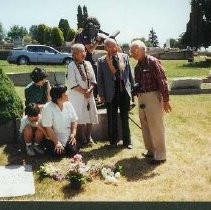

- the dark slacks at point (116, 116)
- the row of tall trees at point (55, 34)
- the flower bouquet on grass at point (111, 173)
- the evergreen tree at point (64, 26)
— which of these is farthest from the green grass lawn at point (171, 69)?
the evergreen tree at point (64, 26)

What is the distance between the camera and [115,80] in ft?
28.4

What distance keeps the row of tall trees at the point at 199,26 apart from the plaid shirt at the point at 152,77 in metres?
42.9

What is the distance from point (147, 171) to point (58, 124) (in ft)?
5.57

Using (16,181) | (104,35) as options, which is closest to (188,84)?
(104,35)

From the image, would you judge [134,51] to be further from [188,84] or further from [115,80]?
[188,84]

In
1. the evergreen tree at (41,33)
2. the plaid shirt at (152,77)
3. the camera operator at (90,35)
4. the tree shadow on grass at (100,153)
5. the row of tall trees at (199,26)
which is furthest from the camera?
the evergreen tree at (41,33)

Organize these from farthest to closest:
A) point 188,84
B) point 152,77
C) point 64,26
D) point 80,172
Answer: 1. point 64,26
2. point 188,84
3. point 152,77
4. point 80,172

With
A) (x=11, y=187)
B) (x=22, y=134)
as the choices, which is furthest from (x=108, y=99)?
(x=11, y=187)

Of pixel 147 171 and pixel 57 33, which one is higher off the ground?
pixel 57 33

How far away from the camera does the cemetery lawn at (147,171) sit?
654 cm

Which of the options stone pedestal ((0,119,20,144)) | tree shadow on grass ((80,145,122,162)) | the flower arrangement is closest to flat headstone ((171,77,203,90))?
tree shadow on grass ((80,145,122,162))

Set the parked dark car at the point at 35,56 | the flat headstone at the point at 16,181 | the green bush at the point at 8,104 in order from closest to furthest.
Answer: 1. the flat headstone at the point at 16,181
2. the green bush at the point at 8,104
3. the parked dark car at the point at 35,56

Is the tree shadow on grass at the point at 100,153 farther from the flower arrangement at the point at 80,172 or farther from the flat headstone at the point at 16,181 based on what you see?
the flat headstone at the point at 16,181
